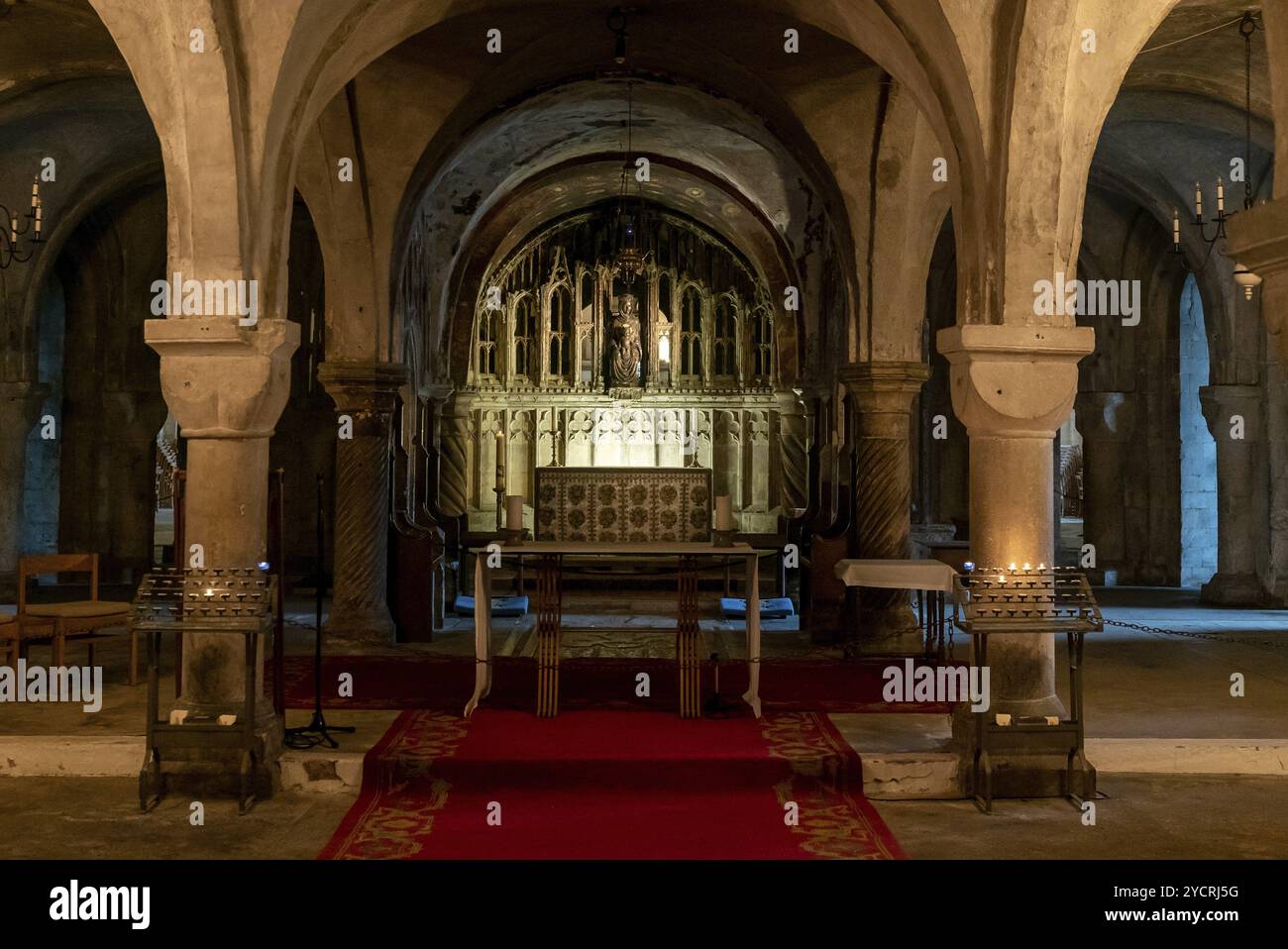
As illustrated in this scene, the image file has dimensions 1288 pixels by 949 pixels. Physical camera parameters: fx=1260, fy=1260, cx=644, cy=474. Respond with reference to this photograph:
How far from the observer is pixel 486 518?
16188 mm

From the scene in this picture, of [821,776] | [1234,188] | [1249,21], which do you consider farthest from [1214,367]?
[821,776]

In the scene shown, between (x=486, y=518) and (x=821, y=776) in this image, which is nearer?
(x=821, y=776)

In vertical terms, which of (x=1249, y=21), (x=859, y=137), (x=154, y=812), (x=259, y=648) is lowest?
(x=154, y=812)

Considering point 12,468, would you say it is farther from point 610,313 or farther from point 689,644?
point 689,644

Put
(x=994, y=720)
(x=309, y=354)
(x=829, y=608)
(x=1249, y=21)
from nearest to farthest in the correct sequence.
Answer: (x=994, y=720), (x=1249, y=21), (x=829, y=608), (x=309, y=354)

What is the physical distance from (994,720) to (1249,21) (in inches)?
244

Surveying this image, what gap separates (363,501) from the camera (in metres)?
9.46

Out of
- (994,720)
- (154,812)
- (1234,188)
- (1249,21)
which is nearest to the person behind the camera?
(154,812)

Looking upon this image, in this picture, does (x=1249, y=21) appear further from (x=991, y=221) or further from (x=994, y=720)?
(x=994, y=720)

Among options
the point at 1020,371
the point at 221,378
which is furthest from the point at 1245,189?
the point at 221,378

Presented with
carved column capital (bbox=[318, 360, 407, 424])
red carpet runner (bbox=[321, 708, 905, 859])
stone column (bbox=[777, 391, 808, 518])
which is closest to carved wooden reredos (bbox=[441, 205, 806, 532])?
stone column (bbox=[777, 391, 808, 518])

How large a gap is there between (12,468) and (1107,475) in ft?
39.2

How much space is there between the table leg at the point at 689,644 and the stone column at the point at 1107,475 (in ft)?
30.0

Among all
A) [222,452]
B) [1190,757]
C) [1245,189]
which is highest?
[1245,189]
